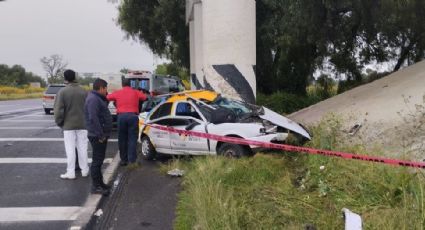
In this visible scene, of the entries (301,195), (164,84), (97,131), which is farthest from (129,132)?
(164,84)

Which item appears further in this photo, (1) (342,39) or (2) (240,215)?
(1) (342,39)

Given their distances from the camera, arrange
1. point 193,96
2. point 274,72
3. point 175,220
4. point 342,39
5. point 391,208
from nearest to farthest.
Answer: point 391,208 < point 175,220 < point 193,96 < point 342,39 < point 274,72

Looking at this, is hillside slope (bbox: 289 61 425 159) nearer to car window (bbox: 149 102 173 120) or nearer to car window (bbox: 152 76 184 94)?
car window (bbox: 149 102 173 120)

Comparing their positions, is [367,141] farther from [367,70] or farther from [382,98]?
[367,70]

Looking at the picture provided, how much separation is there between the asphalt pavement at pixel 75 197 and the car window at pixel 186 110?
4.05 feet

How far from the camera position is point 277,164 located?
7.58 m

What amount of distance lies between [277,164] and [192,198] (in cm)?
194

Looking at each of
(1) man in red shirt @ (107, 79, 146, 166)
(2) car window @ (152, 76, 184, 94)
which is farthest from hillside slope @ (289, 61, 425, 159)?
(2) car window @ (152, 76, 184, 94)

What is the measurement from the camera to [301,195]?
5.92 metres

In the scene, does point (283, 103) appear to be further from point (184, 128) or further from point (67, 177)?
point (67, 177)

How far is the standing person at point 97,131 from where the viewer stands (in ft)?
24.2

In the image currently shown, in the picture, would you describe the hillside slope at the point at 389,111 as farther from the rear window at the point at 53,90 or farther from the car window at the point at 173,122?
the rear window at the point at 53,90

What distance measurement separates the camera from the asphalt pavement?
602 cm

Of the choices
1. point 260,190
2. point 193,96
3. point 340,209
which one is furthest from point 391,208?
point 193,96
